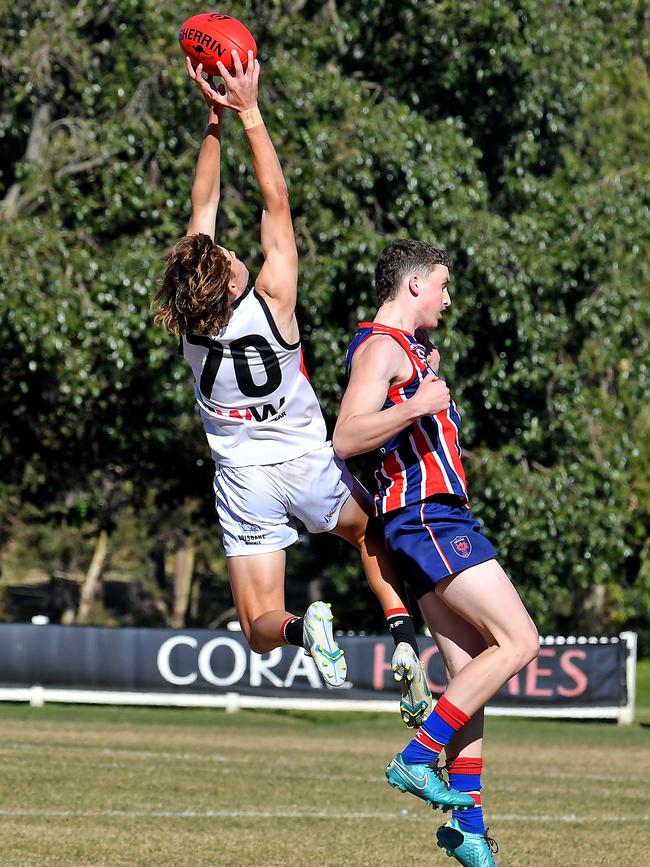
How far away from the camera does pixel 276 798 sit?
11070mm

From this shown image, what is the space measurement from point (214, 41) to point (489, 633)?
125 inches

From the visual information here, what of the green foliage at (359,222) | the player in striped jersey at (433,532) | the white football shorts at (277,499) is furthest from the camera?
the green foliage at (359,222)

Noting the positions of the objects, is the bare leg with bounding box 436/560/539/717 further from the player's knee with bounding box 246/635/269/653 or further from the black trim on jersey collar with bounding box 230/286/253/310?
the black trim on jersey collar with bounding box 230/286/253/310

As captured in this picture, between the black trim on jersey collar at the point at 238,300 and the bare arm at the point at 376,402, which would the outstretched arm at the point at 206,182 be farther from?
the bare arm at the point at 376,402

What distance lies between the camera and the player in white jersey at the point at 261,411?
6.40 metres

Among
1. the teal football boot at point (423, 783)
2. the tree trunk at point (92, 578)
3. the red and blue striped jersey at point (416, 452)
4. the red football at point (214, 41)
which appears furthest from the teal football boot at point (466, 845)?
the tree trunk at point (92, 578)

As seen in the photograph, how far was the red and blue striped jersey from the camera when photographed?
646 cm

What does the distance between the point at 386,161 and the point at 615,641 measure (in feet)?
26.0

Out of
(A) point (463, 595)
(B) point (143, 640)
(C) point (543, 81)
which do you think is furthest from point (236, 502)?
(C) point (543, 81)

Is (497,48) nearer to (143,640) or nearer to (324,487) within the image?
(143,640)

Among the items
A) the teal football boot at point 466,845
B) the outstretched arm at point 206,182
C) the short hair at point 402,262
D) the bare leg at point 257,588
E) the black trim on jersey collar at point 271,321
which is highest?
the outstretched arm at point 206,182

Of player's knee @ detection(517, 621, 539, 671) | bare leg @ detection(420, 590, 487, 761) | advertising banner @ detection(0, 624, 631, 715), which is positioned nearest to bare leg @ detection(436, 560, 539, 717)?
player's knee @ detection(517, 621, 539, 671)

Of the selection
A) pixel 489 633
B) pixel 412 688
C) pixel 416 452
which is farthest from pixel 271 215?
pixel 412 688

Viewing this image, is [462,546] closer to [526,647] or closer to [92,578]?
[526,647]
